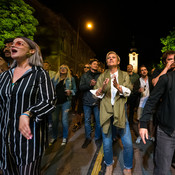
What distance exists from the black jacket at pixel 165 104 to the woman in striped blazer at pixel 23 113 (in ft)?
4.00

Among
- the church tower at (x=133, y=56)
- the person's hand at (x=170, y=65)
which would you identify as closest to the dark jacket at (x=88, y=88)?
the person's hand at (x=170, y=65)

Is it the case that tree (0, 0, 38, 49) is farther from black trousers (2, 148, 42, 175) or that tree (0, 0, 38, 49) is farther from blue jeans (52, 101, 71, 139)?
black trousers (2, 148, 42, 175)

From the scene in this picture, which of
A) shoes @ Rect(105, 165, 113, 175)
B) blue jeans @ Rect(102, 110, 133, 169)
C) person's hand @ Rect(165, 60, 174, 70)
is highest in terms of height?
person's hand @ Rect(165, 60, 174, 70)

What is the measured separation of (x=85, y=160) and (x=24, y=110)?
2.18 m

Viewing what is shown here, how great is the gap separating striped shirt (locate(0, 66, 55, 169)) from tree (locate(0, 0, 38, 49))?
11482 millimetres

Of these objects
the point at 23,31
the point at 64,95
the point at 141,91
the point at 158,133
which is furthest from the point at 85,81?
the point at 23,31

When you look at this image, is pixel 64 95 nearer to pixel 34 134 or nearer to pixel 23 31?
pixel 34 134

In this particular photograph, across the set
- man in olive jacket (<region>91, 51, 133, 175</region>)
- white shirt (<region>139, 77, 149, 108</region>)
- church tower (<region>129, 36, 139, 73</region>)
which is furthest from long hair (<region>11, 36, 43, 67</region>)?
church tower (<region>129, 36, 139, 73</region>)

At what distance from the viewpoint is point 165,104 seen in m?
1.70

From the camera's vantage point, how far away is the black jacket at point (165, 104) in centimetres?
164

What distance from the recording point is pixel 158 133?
1.76 meters

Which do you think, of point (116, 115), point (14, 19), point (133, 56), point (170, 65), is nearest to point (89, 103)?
point (116, 115)

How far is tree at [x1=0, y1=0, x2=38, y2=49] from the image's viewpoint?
437 inches

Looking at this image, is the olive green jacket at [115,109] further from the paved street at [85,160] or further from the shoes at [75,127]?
the shoes at [75,127]
